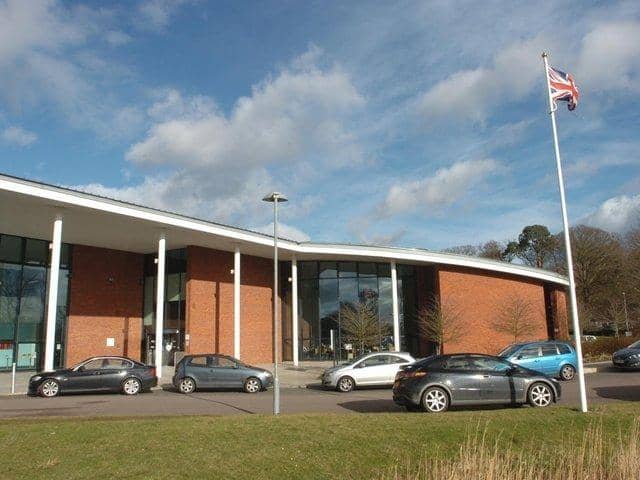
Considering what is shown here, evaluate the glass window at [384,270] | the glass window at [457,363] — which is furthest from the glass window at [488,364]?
the glass window at [384,270]

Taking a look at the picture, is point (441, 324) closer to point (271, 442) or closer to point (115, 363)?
point (115, 363)

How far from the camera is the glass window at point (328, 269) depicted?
3744cm

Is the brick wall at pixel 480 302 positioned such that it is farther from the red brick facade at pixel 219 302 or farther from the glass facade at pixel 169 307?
the glass facade at pixel 169 307

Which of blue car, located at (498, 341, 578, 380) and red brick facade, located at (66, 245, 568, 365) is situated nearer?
blue car, located at (498, 341, 578, 380)

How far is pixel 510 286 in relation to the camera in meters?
38.7

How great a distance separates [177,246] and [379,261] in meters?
12.8

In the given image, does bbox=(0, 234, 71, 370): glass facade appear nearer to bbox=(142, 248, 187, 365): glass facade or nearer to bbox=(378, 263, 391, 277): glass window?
bbox=(142, 248, 187, 365): glass facade

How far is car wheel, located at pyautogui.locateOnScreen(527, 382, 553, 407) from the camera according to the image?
525 inches

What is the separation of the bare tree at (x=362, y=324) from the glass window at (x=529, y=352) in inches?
521

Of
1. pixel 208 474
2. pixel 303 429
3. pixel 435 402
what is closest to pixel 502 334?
pixel 435 402

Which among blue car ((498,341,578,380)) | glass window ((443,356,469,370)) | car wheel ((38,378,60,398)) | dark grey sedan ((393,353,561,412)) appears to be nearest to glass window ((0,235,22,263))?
car wheel ((38,378,60,398))

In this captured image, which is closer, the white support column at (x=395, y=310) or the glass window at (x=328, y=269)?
the white support column at (x=395, y=310)

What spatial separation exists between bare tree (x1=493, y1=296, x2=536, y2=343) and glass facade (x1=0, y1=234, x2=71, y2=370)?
25.6m

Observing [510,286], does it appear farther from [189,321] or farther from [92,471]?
[92,471]
